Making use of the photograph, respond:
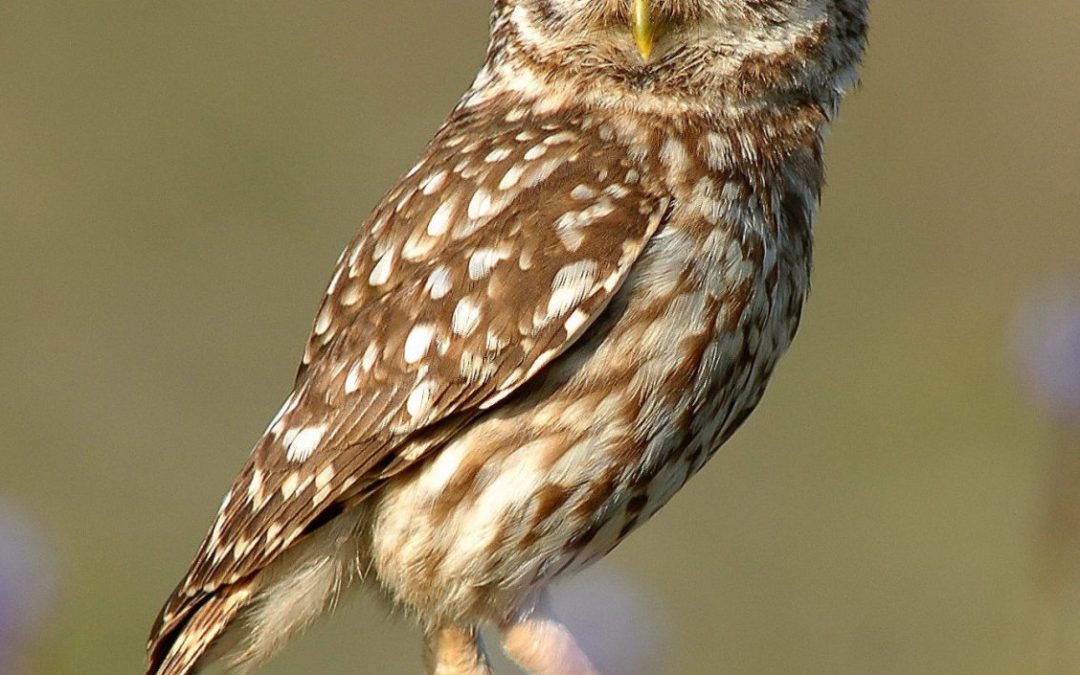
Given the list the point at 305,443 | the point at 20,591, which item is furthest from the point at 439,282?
the point at 20,591

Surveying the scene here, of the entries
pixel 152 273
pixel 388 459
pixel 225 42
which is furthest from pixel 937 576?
pixel 225 42

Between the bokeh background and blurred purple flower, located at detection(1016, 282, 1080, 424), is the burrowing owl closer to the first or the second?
blurred purple flower, located at detection(1016, 282, 1080, 424)

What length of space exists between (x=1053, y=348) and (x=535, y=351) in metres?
1.06

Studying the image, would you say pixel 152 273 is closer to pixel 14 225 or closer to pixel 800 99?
pixel 14 225

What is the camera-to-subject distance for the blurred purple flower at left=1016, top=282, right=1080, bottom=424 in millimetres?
4055

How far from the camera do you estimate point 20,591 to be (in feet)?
12.1

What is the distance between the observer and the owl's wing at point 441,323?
415cm

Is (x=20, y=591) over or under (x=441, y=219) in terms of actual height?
under

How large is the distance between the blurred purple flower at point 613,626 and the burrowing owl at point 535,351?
6cm

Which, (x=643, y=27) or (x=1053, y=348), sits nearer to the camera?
(x=1053, y=348)

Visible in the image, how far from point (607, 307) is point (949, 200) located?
634 centimetres

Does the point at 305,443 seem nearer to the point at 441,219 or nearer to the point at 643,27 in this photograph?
the point at 441,219

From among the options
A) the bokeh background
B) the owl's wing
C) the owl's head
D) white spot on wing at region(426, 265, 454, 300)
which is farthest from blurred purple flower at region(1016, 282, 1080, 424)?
white spot on wing at region(426, 265, 454, 300)

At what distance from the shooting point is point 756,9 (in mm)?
4566
